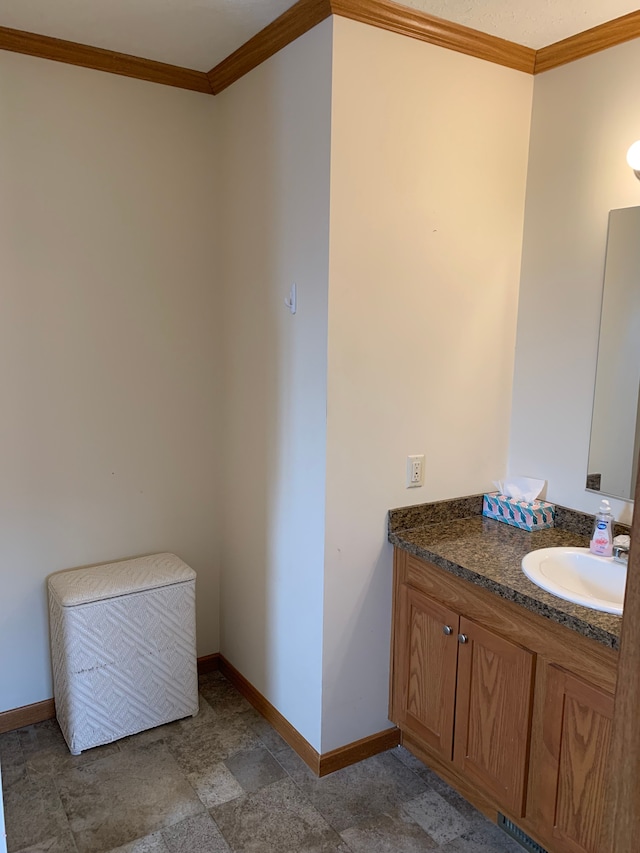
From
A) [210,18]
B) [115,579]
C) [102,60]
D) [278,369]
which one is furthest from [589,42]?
[115,579]

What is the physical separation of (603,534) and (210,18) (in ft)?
6.55

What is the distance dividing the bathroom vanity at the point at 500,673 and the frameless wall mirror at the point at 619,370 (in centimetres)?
21

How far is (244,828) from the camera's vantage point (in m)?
1.94

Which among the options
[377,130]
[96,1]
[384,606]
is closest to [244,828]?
[384,606]

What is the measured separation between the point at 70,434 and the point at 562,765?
6.28 feet

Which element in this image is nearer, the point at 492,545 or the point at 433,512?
the point at 492,545

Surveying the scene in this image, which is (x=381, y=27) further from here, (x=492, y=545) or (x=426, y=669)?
(x=426, y=669)

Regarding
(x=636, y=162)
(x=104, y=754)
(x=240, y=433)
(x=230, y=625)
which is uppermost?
(x=636, y=162)

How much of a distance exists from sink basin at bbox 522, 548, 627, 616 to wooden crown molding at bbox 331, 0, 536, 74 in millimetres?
1600

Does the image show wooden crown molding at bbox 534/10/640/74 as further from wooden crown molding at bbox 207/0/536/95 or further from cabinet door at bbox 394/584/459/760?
cabinet door at bbox 394/584/459/760

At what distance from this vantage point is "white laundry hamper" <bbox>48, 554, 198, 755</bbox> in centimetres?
222

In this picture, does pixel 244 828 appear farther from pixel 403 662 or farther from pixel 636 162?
pixel 636 162

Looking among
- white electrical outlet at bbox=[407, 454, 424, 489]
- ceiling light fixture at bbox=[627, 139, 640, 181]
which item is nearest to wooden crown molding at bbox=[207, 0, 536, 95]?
ceiling light fixture at bbox=[627, 139, 640, 181]

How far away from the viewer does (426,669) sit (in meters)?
2.10
